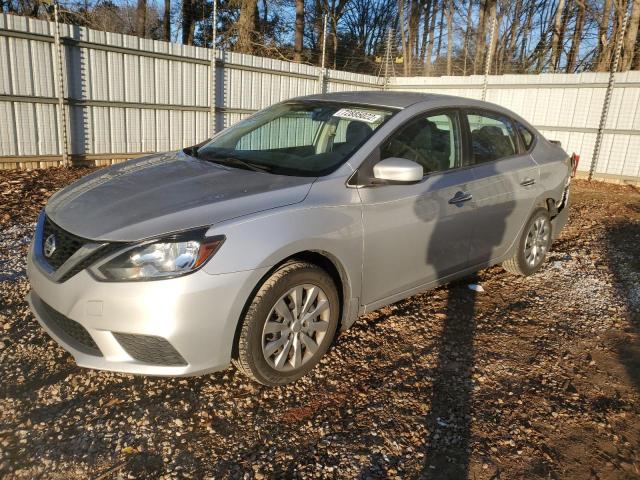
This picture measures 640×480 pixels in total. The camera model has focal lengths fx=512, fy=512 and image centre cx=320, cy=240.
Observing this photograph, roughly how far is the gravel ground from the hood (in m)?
0.92

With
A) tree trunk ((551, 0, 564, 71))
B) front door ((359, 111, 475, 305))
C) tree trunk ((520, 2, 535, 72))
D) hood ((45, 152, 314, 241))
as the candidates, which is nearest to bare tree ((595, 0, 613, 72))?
tree trunk ((551, 0, 564, 71))

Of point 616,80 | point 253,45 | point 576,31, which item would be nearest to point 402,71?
point 253,45

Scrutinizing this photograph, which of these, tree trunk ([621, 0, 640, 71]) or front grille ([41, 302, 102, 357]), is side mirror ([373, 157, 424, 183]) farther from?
tree trunk ([621, 0, 640, 71])

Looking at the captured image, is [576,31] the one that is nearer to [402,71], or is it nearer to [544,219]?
[402,71]

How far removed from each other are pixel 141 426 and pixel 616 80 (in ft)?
38.5

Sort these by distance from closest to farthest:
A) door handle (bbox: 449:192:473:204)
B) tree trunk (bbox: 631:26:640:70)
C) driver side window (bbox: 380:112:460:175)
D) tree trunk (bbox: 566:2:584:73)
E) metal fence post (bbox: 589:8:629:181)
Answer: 1. driver side window (bbox: 380:112:460:175)
2. door handle (bbox: 449:192:473:204)
3. metal fence post (bbox: 589:8:629:181)
4. tree trunk (bbox: 631:26:640:70)
5. tree trunk (bbox: 566:2:584:73)

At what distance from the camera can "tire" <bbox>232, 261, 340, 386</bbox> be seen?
106 inches

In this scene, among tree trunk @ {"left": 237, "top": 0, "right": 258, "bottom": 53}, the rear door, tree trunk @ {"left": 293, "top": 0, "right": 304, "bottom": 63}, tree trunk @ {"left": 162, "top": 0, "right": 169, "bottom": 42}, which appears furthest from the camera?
tree trunk @ {"left": 162, "top": 0, "right": 169, "bottom": 42}

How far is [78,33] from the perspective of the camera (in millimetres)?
8344

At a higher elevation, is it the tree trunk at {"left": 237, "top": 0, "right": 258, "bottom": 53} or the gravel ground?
the tree trunk at {"left": 237, "top": 0, "right": 258, "bottom": 53}

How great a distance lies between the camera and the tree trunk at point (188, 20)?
20875 millimetres

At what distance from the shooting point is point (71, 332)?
2.67m

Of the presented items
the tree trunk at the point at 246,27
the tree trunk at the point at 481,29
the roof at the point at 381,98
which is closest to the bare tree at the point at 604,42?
the tree trunk at the point at 481,29

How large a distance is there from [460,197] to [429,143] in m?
0.45
